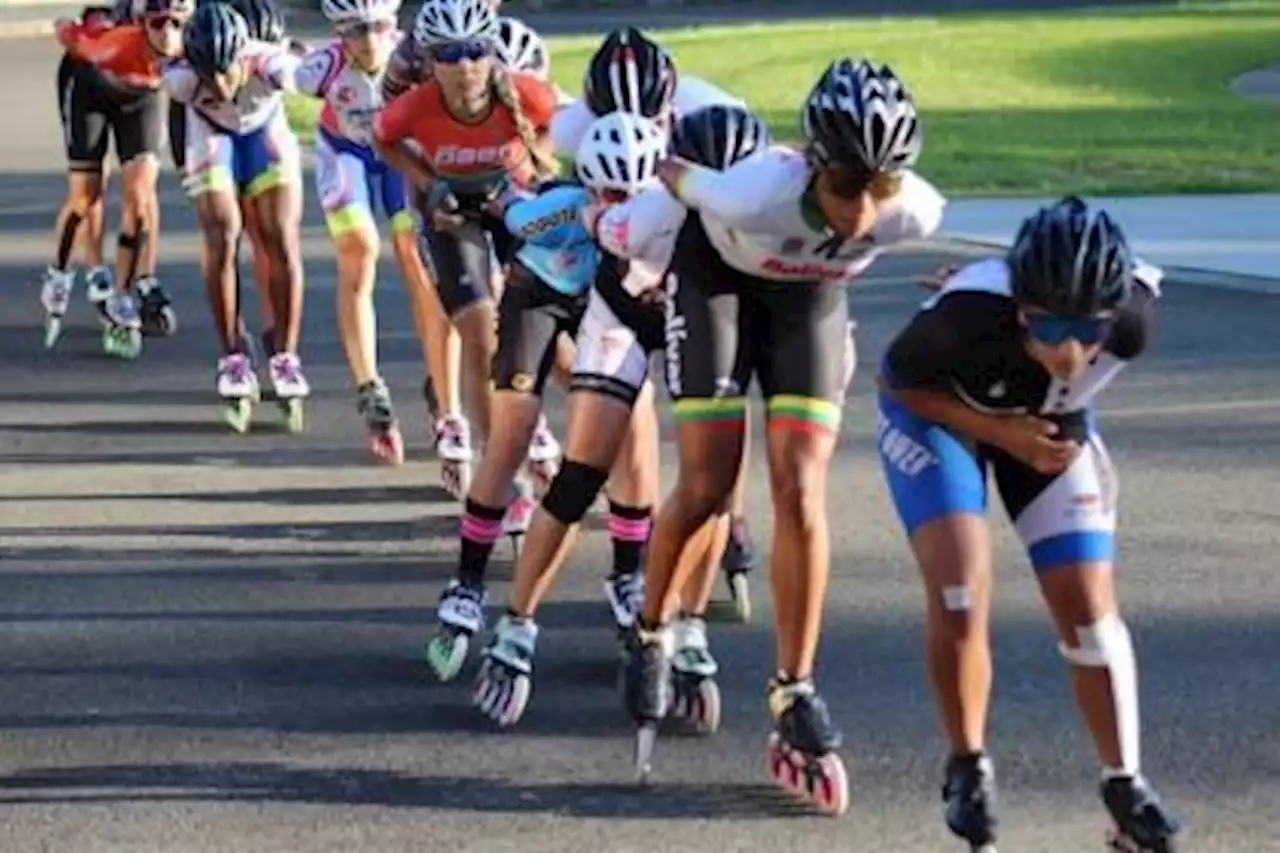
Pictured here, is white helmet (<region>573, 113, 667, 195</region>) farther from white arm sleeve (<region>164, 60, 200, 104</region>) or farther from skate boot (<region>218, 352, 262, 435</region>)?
skate boot (<region>218, 352, 262, 435</region>)

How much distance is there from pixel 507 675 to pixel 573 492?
1.84ft

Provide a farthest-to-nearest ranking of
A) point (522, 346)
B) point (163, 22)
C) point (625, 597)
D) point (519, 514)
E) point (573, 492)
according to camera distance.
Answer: point (163, 22), point (519, 514), point (522, 346), point (625, 597), point (573, 492)

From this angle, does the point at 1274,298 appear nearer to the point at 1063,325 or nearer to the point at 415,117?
the point at 415,117

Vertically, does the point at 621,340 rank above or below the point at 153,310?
above

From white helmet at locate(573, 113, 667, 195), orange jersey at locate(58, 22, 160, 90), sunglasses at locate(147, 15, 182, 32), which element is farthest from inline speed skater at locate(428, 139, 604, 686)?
orange jersey at locate(58, 22, 160, 90)

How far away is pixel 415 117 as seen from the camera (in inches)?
407

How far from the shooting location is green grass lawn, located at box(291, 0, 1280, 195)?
2288 cm

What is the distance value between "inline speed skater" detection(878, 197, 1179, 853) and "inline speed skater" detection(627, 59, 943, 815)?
1.64 ft

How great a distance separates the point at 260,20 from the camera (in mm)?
13242

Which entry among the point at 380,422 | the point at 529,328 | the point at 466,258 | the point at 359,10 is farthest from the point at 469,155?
the point at 380,422

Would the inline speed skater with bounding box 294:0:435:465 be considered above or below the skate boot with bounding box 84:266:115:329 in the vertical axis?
above

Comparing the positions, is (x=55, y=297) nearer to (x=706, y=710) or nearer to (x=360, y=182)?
(x=360, y=182)

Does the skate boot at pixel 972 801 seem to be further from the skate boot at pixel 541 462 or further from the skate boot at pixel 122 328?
the skate boot at pixel 122 328

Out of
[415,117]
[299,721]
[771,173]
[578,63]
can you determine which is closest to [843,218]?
[771,173]
